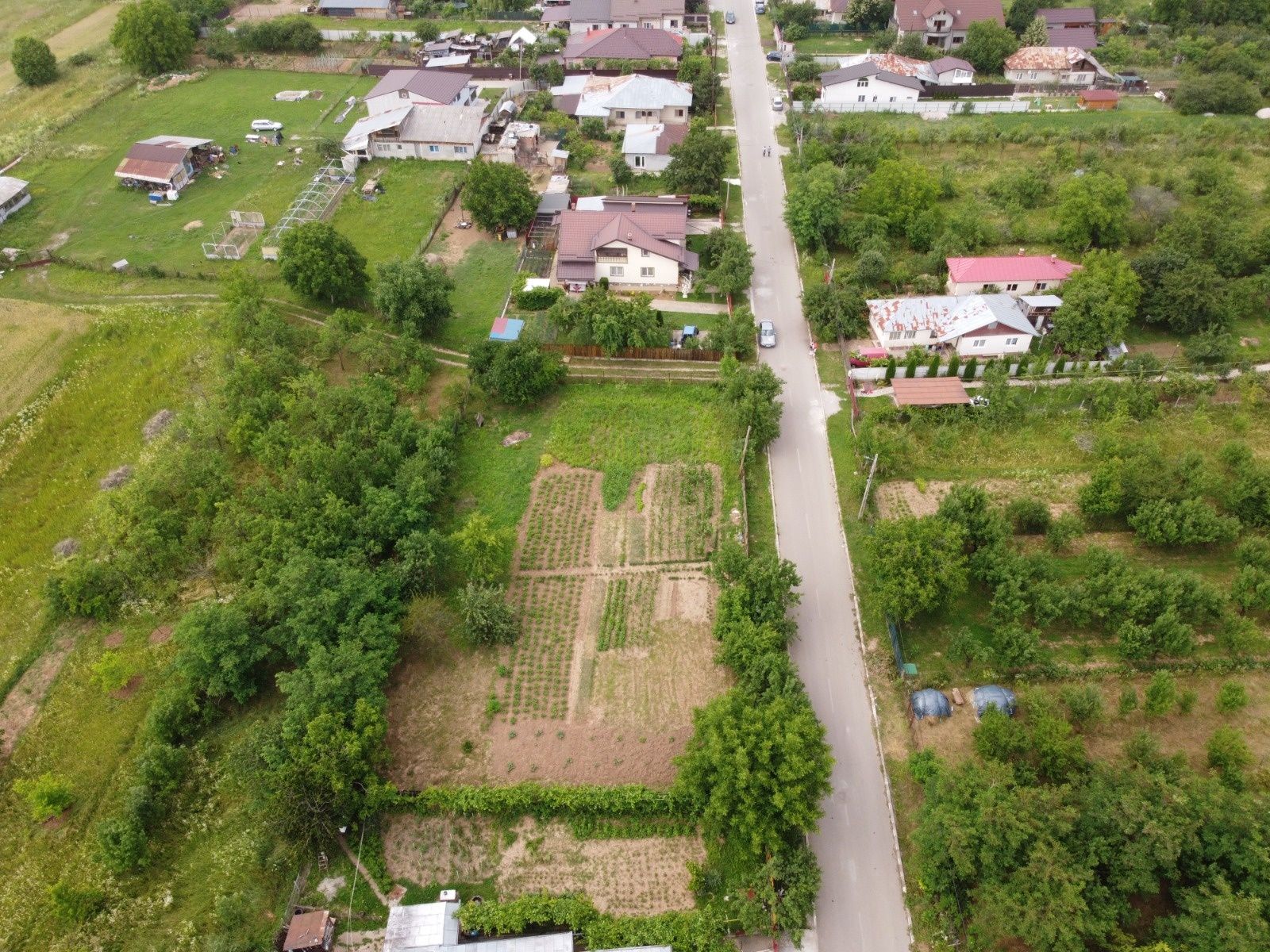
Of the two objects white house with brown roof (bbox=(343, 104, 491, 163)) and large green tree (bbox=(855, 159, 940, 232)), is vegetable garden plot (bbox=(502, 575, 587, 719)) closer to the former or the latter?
large green tree (bbox=(855, 159, 940, 232))

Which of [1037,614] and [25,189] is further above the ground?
[25,189]

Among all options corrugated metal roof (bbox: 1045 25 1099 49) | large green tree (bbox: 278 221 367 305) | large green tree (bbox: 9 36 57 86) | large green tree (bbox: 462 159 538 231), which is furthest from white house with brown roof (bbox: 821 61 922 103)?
large green tree (bbox: 9 36 57 86)

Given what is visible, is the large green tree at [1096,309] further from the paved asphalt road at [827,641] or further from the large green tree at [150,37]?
the large green tree at [150,37]

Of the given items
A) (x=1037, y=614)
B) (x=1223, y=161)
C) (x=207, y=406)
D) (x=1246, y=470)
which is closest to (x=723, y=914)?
(x=1037, y=614)

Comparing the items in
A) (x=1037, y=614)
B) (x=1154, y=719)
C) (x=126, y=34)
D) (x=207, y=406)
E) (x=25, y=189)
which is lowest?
(x=1154, y=719)

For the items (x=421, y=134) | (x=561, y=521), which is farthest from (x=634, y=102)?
(x=561, y=521)

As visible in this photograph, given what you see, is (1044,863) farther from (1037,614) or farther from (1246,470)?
(1246,470)

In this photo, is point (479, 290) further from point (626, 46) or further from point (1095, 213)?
point (1095, 213)
